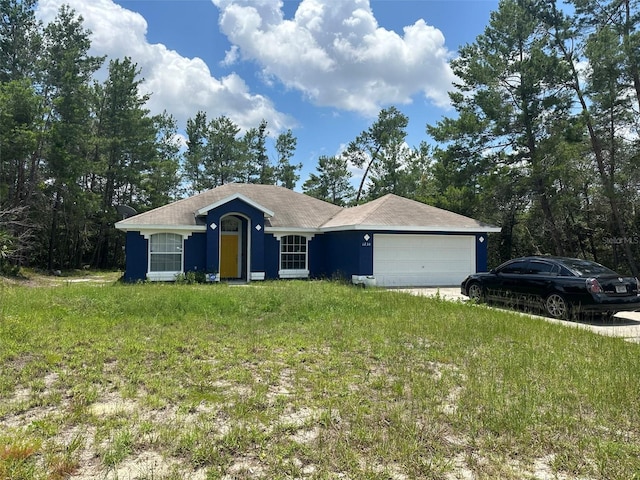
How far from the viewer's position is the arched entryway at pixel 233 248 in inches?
754

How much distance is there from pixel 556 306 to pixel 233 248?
13456 millimetres

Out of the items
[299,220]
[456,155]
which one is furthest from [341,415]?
[456,155]

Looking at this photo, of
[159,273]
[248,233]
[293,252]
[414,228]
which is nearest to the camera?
[159,273]

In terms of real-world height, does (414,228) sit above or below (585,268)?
above

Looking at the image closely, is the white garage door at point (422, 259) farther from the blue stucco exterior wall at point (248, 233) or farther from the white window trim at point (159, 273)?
the white window trim at point (159, 273)

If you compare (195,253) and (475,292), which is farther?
(195,253)

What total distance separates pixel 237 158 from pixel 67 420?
36984mm

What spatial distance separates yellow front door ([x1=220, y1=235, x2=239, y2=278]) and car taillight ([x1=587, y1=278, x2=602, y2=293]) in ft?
46.1

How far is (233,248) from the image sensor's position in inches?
763

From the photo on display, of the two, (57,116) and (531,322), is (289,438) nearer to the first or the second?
(531,322)

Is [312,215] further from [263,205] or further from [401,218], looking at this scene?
[401,218]

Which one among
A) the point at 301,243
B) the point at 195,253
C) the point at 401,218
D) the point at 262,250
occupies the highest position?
the point at 401,218

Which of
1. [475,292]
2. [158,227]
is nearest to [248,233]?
[158,227]

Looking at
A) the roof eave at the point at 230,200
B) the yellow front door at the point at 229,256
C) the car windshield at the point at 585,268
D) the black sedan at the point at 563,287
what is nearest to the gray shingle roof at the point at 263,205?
the roof eave at the point at 230,200
